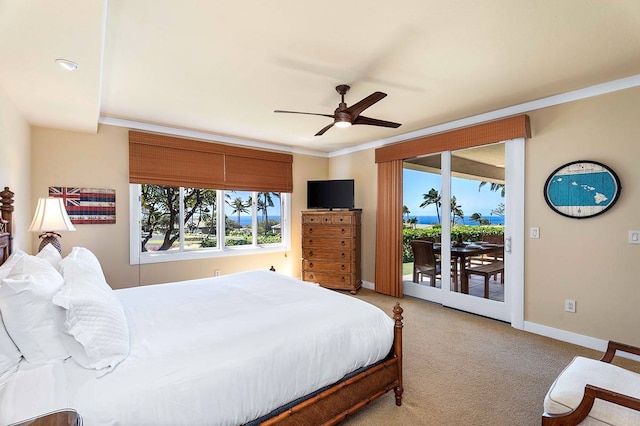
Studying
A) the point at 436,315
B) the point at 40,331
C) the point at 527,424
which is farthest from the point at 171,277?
the point at 527,424

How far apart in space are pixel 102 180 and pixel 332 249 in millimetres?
3340

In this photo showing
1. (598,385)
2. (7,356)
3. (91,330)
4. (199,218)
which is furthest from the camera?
(199,218)

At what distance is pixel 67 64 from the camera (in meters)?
2.03

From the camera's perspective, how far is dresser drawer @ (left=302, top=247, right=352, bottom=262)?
488cm

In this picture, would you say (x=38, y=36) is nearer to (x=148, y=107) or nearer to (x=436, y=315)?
(x=148, y=107)

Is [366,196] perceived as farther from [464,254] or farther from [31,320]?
Result: [31,320]

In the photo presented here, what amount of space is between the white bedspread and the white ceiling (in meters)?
1.71

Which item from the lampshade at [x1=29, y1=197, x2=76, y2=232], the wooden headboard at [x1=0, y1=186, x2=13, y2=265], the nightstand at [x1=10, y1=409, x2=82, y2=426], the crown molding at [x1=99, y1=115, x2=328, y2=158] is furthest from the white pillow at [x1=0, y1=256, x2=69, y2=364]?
the crown molding at [x1=99, y1=115, x2=328, y2=158]

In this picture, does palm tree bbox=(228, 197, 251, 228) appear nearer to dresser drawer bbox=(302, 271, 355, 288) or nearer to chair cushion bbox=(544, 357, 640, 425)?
dresser drawer bbox=(302, 271, 355, 288)

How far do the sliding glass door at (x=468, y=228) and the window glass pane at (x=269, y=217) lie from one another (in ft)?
7.35

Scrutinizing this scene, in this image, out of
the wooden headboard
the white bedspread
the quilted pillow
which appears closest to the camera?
the white bedspread

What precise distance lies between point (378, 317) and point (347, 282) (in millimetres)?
2829

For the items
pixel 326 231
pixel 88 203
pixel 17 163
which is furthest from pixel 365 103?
pixel 88 203

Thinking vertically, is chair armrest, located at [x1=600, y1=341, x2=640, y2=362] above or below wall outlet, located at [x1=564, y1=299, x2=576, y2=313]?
above
